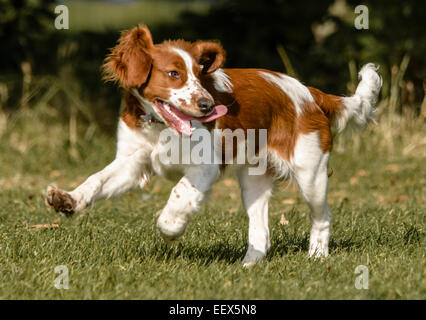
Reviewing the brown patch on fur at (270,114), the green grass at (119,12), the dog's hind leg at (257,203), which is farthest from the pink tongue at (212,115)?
the green grass at (119,12)

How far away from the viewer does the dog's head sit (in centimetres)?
358

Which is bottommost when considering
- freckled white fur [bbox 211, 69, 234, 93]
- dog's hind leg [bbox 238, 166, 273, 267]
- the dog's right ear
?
dog's hind leg [bbox 238, 166, 273, 267]

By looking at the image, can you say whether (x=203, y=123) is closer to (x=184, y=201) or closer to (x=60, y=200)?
(x=184, y=201)

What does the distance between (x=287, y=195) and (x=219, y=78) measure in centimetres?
323

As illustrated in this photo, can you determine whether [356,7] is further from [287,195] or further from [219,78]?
[219,78]

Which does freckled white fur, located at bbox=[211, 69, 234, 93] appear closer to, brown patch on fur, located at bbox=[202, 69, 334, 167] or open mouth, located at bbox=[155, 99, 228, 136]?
brown patch on fur, located at bbox=[202, 69, 334, 167]

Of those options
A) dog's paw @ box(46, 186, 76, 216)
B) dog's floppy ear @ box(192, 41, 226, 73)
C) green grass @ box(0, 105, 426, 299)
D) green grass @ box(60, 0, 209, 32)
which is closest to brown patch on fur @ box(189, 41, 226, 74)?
dog's floppy ear @ box(192, 41, 226, 73)

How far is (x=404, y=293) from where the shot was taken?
3.26 metres

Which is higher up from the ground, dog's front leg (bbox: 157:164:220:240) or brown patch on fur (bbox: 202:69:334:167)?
brown patch on fur (bbox: 202:69:334:167)

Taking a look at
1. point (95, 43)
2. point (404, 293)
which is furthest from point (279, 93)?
point (95, 43)

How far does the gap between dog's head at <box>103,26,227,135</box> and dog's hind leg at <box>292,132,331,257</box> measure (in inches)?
27.4

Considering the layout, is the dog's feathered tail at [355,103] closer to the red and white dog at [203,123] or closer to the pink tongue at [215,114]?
the red and white dog at [203,123]

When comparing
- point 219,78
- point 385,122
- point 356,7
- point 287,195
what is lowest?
point 287,195

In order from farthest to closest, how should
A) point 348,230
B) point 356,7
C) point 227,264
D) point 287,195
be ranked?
1. point 356,7
2. point 287,195
3. point 348,230
4. point 227,264
